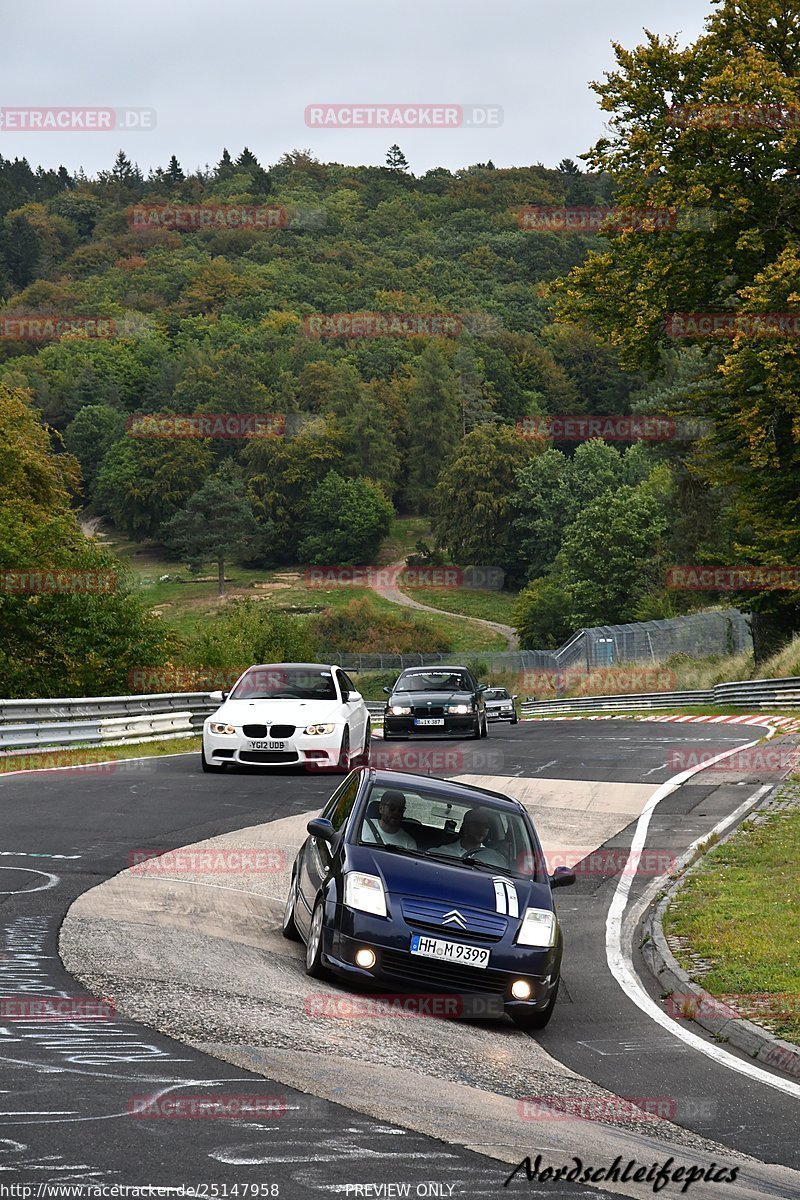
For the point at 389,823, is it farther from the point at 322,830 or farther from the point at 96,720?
the point at 96,720

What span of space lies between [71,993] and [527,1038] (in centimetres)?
266

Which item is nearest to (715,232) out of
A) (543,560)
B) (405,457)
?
(543,560)

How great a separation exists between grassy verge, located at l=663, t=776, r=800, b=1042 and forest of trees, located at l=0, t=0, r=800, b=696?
72.2 ft

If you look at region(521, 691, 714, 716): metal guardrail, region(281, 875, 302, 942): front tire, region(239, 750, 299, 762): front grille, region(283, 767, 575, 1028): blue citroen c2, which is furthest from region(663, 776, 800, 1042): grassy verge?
region(521, 691, 714, 716): metal guardrail

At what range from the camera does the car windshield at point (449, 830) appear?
9508 mm

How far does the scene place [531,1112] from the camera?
6.36 meters

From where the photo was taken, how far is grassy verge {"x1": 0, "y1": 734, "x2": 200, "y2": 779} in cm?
2178

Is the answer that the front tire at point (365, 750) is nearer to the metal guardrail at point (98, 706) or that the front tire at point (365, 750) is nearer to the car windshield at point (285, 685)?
the car windshield at point (285, 685)

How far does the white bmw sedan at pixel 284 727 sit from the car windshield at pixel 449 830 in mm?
10099

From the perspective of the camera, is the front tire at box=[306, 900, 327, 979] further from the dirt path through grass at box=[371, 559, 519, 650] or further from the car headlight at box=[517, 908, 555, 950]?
the dirt path through grass at box=[371, 559, 519, 650]

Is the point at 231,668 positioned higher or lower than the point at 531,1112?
lower

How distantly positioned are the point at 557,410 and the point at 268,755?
170m

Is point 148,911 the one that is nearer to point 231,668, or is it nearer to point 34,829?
point 34,829

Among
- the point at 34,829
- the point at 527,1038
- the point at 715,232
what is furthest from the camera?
the point at 715,232
